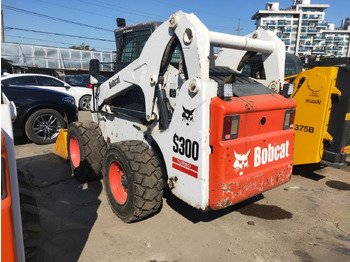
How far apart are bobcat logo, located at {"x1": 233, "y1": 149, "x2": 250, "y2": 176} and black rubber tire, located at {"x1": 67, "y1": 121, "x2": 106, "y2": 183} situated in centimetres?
240

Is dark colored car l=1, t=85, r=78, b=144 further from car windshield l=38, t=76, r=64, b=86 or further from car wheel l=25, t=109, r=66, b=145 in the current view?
car windshield l=38, t=76, r=64, b=86

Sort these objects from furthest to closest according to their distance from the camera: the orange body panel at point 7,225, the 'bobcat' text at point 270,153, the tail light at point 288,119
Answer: the tail light at point 288,119 < the 'bobcat' text at point 270,153 < the orange body panel at point 7,225

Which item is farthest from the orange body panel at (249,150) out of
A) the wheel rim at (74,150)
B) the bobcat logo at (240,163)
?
the wheel rim at (74,150)

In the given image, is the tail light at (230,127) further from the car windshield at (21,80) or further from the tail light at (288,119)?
the car windshield at (21,80)

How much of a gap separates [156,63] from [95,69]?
166 cm

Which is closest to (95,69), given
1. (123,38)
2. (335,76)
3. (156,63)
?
(123,38)

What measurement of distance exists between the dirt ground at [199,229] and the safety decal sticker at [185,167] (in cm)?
75

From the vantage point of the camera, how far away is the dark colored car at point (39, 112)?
6.06m

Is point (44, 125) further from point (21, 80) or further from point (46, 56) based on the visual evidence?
point (46, 56)

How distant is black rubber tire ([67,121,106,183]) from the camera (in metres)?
4.10

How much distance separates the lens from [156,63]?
2893 mm

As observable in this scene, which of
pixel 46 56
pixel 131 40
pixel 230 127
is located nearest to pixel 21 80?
pixel 131 40

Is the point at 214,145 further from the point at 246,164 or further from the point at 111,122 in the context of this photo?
the point at 111,122

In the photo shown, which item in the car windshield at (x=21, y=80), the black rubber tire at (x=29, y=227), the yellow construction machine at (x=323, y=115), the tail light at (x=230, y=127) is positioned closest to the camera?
the black rubber tire at (x=29, y=227)
